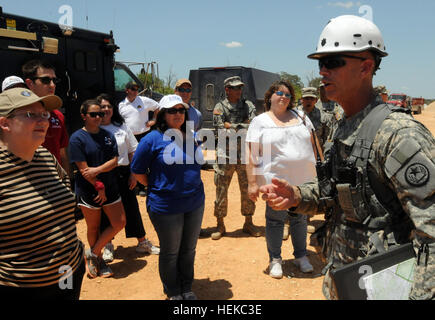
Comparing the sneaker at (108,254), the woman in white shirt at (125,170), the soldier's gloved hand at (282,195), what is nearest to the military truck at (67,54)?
the woman in white shirt at (125,170)

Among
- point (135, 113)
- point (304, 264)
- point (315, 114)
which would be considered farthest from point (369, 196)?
point (135, 113)

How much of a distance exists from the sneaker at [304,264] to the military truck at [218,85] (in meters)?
6.66

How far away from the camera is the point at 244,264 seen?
427cm

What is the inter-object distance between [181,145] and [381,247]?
2004 mm

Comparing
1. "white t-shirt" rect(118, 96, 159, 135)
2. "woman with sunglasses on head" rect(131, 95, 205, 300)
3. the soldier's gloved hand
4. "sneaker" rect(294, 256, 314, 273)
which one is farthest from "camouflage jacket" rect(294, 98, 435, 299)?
"white t-shirt" rect(118, 96, 159, 135)

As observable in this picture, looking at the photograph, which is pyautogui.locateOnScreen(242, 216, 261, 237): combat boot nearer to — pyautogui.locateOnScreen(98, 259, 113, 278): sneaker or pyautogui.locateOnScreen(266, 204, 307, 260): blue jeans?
pyautogui.locateOnScreen(266, 204, 307, 260): blue jeans

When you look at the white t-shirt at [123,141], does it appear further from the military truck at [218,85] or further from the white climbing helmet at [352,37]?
the military truck at [218,85]

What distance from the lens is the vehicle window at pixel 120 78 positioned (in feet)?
26.0

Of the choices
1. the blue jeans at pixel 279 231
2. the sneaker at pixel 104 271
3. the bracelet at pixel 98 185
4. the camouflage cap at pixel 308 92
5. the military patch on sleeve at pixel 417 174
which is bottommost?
the sneaker at pixel 104 271

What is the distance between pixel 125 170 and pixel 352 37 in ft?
10.8

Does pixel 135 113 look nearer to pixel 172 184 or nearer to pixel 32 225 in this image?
pixel 172 184

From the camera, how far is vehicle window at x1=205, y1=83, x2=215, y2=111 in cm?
1096

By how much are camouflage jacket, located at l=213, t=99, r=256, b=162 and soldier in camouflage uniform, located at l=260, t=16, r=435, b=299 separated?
3.12m

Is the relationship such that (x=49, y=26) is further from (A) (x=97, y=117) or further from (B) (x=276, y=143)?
(B) (x=276, y=143)
